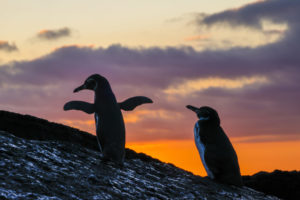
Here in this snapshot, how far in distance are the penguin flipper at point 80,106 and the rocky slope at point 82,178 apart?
721 millimetres

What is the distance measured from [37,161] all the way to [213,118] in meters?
4.69

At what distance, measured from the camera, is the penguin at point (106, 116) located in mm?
8969

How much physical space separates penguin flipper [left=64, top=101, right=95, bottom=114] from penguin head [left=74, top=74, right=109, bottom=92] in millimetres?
413

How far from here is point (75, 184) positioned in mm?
6770

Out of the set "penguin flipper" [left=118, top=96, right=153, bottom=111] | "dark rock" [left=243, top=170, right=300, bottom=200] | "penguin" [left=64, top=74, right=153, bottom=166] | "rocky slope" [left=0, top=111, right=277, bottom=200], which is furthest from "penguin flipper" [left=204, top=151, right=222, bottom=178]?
"dark rock" [left=243, top=170, right=300, bottom=200]

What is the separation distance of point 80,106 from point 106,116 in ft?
1.85

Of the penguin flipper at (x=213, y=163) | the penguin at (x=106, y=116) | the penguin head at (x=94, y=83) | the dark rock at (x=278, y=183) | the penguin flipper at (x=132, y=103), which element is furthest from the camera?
the dark rock at (x=278, y=183)

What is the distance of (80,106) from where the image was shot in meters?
9.18

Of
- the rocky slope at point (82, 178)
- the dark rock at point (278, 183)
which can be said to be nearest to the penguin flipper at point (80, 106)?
the rocky slope at point (82, 178)

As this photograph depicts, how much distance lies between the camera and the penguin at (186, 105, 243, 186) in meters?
10.3

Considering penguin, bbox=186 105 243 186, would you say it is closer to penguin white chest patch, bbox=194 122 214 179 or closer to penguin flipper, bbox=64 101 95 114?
penguin white chest patch, bbox=194 122 214 179

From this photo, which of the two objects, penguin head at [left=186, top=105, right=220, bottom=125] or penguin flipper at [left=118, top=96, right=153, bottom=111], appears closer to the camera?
penguin flipper at [left=118, top=96, right=153, bottom=111]

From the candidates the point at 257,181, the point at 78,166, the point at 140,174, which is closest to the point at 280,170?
the point at 257,181

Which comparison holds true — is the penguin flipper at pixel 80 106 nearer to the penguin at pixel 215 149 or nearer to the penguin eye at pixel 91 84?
the penguin eye at pixel 91 84
